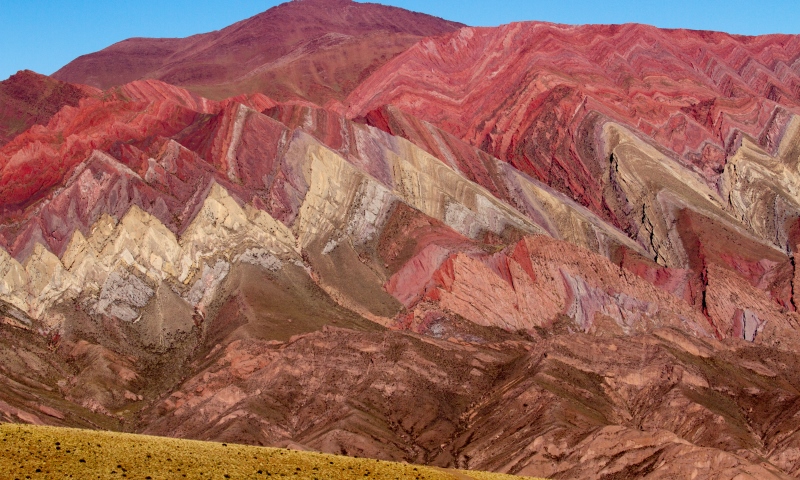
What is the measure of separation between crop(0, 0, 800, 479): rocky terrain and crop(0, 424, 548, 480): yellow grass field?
3412 cm

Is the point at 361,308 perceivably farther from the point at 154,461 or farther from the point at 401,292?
the point at 154,461

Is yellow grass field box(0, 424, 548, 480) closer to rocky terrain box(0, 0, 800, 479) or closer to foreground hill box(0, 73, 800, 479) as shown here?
rocky terrain box(0, 0, 800, 479)

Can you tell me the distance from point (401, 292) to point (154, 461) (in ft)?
297

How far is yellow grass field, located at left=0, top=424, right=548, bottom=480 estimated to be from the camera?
176 feet

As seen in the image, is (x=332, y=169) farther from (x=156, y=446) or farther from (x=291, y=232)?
(x=156, y=446)

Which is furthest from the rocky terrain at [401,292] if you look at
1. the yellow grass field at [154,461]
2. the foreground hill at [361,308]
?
the yellow grass field at [154,461]

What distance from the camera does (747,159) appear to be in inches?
7623

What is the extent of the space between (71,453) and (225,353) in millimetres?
67910

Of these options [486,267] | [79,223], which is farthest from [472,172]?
[79,223]

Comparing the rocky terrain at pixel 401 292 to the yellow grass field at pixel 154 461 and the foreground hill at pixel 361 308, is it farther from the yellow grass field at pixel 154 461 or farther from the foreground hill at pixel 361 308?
the yellow grass field at pixel 154 461

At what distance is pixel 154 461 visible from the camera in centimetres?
5675

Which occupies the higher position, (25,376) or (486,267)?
(486,267)

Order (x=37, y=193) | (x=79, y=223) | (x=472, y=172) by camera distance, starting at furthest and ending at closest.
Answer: (x=472, y=172) → (x=37, y=193) → (x=79, y=223)

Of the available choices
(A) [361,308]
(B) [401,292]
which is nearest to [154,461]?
(A) [361,308]
